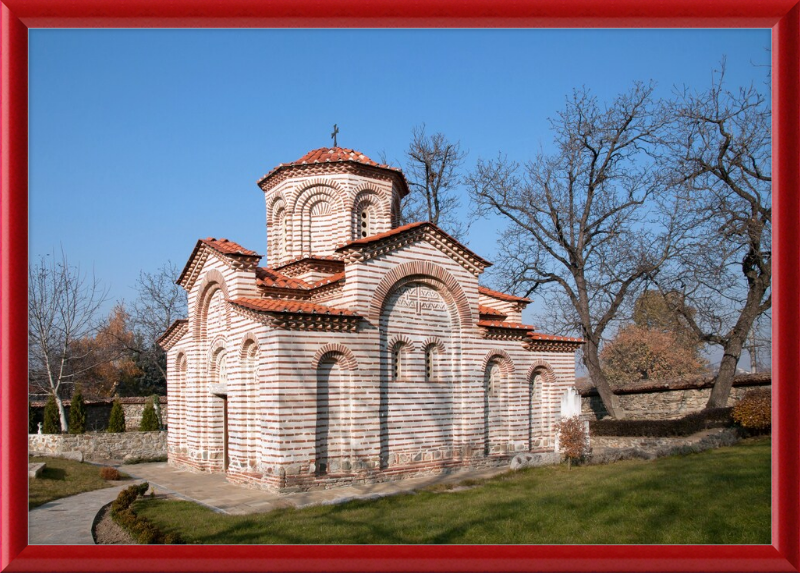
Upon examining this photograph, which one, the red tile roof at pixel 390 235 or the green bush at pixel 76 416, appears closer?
the red tile roof at pixel 390 235

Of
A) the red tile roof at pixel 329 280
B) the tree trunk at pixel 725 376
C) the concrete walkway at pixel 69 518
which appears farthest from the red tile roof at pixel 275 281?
the tree trunk at pixel 725 376

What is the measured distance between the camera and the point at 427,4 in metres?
4.06

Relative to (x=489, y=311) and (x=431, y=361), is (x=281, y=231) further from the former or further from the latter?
(x=489, y=311)

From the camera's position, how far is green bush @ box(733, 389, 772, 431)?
14750mm

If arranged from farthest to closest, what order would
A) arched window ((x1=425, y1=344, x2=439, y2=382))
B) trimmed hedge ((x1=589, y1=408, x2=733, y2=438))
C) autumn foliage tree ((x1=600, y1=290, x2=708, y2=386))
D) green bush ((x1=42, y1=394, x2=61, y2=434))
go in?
autumn foliage tree ((x1=600, y1=290, x2=708, y2=386)), green bush ((x1=42, y1=394, x2=61, y2=434)), trimmed hedge ((x1=589, y1=408, x2=733, y2=438)), arched window ((x1=425, y1=344, x2=439, y2=382))

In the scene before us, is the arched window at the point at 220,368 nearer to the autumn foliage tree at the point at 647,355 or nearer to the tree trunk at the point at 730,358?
the tree trunk at the point at 730,358

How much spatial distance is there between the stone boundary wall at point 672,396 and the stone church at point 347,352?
22.0 feet

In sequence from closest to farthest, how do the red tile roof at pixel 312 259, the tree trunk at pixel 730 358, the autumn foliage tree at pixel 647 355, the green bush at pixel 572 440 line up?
the green bush at pixel 572 440, the red tile roof at pixel 312 259, the tree trunk at pixel 730 358, the autumn foliage tree at pixel 647 355

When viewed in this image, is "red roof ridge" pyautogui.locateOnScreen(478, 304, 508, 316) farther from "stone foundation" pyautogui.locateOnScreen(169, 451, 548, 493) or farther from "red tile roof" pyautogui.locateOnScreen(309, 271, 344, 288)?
"red tile roof" pyautogui.locateOnScreen(309, 271, 344, 288)

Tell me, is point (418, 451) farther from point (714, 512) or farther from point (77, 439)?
point (77, 439)

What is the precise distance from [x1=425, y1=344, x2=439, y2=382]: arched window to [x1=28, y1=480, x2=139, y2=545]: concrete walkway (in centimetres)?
687

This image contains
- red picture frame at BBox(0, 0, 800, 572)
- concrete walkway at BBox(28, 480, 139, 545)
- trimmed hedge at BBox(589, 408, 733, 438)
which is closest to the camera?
red picture frame at BBox(0, 0, 800, 572)

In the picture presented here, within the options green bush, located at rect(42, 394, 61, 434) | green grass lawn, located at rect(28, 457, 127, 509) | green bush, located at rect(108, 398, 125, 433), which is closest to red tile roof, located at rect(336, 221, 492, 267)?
green grass lawn, located at rect(28, 457, 127, 509)

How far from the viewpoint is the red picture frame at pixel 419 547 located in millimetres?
4031
